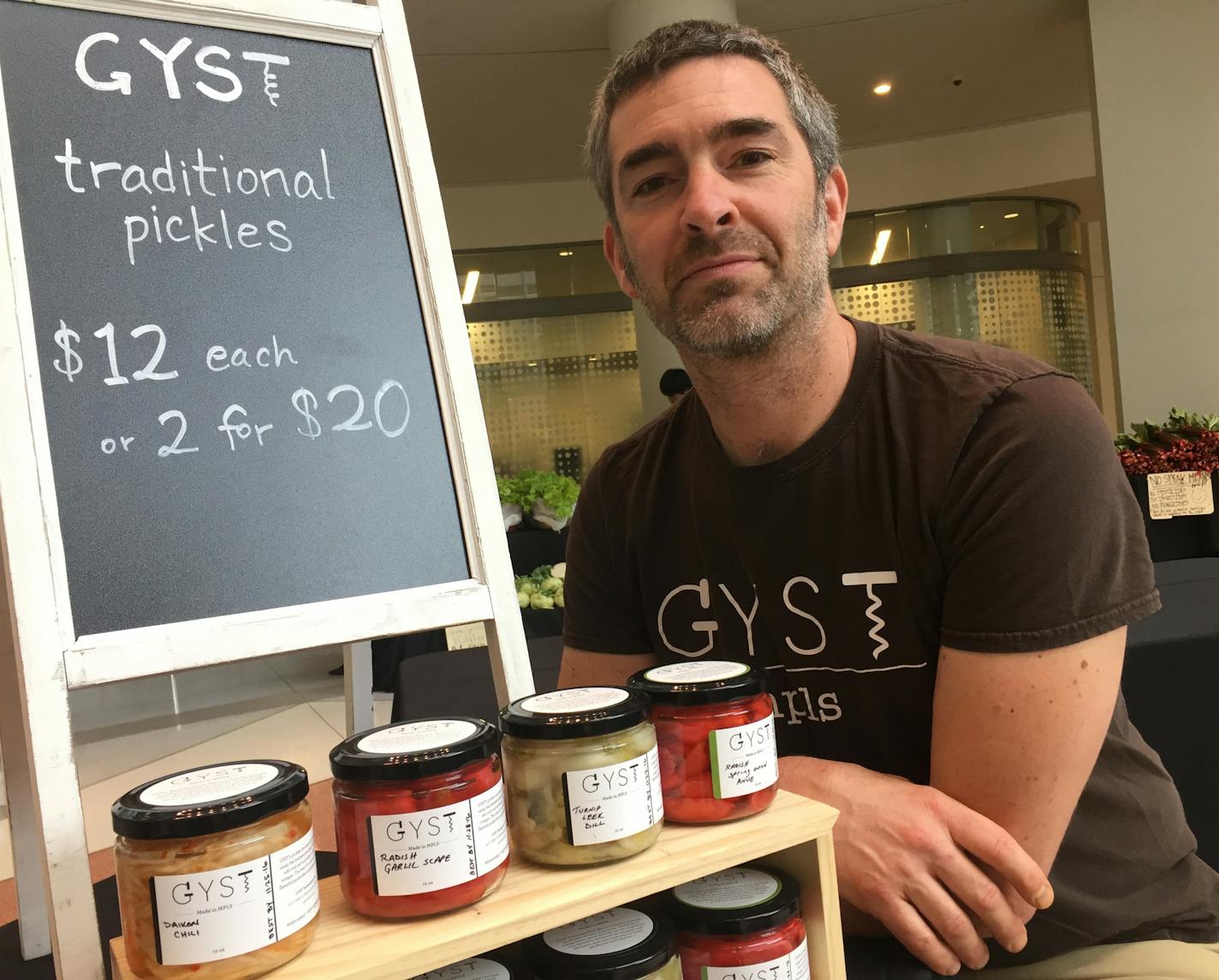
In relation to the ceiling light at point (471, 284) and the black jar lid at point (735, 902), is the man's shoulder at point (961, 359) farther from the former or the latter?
the ceiling light at point (471, 284)

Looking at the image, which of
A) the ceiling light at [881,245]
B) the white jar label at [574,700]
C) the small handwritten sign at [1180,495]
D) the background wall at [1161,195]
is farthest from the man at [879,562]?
the ceiling light at [881,245]

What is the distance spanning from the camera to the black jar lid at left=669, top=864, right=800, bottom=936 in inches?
30.1

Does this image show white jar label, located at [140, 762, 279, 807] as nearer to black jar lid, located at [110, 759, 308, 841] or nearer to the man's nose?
black jar lid, located at [110, 759, 308, 841]

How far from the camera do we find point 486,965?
0.73 metres

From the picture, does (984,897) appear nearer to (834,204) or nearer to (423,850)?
(423,850)

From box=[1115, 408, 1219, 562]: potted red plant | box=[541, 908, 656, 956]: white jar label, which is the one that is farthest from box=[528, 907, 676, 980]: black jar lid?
box=[1115, 408, 1219, 562]: potted red plant

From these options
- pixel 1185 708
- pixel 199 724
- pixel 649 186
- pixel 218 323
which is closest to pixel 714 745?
pixel 218 323

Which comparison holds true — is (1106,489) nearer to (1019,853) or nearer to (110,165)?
(1019,853)

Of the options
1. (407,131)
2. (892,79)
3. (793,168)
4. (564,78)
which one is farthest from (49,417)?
(892,79)

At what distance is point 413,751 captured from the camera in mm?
664

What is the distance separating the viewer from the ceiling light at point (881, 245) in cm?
856

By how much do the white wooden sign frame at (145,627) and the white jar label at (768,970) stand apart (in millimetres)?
335

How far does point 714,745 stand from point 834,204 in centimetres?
90

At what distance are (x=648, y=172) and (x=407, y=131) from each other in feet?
0.99
